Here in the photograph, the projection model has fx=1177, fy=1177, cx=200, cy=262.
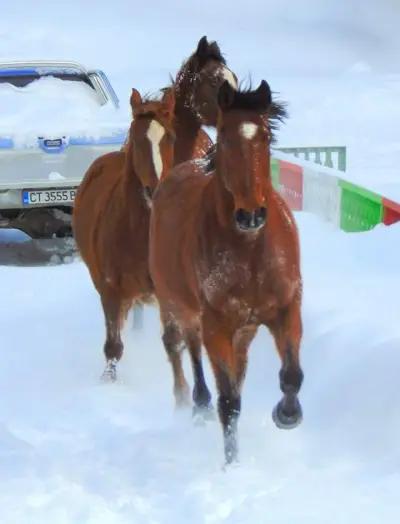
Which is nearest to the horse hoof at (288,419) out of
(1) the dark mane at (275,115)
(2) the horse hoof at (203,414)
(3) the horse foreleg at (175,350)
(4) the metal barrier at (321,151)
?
(2) the horse hoof at (203,414)

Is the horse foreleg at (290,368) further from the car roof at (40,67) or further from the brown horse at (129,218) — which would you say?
the car roof at (40,67)

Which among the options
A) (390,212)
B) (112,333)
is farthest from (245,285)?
(390,212)

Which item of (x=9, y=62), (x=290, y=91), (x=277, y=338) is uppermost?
(x=9, y=62)

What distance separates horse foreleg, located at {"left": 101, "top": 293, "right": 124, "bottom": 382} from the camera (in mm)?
7570

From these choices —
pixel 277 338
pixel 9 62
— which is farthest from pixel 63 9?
pixel 277 338

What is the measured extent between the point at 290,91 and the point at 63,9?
1618cm

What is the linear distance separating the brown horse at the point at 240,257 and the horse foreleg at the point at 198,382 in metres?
0.77

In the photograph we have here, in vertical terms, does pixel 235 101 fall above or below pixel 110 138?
above

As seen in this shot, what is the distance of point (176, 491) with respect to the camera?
509 centimetres

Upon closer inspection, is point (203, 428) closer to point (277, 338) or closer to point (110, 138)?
point (277, 338)

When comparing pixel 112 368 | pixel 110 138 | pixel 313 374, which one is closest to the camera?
pixel 313 374

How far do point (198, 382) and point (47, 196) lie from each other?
4785 millimetres

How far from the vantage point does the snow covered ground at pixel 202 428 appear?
4840 millimetres

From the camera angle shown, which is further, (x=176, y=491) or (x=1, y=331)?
(x=1, y=331)
